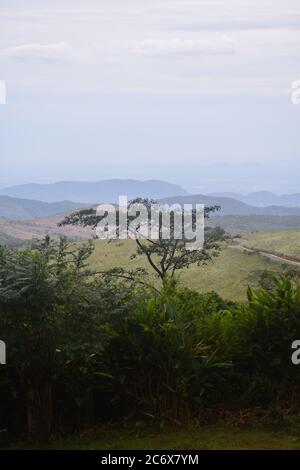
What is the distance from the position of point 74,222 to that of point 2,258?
29.2 m

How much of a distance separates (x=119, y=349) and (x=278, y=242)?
50017mm

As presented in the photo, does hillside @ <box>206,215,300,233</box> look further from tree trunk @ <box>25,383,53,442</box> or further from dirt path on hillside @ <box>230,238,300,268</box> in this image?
tree trunk @ <box>25,383,53,442</box>

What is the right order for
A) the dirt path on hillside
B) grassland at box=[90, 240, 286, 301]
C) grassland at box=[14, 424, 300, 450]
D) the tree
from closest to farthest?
the tree → grassland at box=[14, 424, 300, 450] → grassland at box=[90, 240, 286, 301] → the dirt path on hillside

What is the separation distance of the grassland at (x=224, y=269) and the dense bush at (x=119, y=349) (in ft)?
92.8

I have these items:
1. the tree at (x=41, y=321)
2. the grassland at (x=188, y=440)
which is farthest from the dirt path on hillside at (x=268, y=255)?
the tree at (x=41, y=321)

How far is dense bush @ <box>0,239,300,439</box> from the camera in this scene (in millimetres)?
6477

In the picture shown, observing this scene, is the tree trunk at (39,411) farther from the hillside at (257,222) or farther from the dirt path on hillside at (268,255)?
the hillside at (257,222)

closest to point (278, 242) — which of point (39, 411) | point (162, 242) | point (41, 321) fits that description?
point (162, 242)

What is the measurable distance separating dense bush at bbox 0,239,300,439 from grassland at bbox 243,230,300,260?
41433mm

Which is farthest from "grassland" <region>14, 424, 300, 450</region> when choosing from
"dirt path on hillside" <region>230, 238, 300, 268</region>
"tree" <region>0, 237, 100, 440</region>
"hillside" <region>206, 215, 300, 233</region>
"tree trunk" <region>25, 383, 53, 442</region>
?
"hillside" <region>206, 215, 300, 233</region>

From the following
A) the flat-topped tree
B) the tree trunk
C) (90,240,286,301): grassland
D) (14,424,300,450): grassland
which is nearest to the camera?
(14,424,300,450): grassland

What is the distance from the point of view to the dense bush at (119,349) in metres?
6.48

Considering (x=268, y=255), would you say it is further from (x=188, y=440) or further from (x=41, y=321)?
(x=41, y=321)
